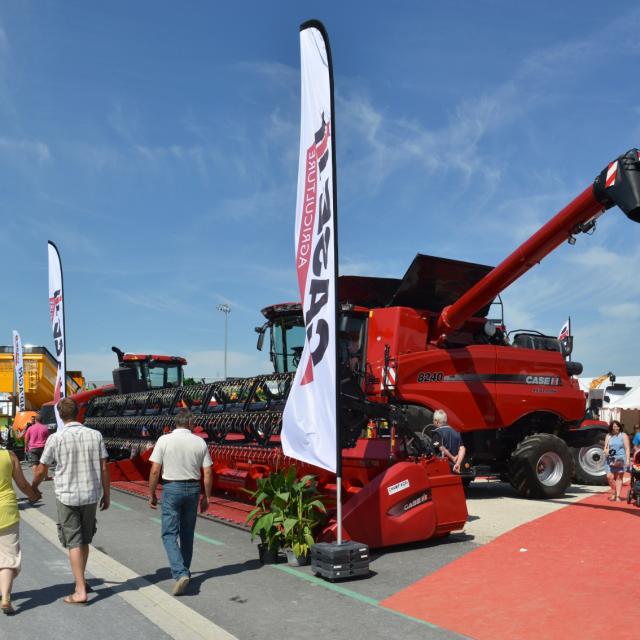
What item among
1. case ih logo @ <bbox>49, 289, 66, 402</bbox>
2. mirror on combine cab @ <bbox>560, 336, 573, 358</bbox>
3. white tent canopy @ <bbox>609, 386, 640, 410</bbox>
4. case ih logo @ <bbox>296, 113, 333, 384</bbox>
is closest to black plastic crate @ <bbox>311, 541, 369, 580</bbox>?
case ih logo @ <bbox>296, 113, 333, 384</bbox>

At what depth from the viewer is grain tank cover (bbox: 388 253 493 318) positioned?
11867mm

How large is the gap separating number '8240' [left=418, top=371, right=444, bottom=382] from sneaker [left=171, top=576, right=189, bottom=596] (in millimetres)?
6414

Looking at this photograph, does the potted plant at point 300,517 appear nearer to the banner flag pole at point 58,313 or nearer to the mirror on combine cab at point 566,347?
the mirror on combine cab at point 566,347

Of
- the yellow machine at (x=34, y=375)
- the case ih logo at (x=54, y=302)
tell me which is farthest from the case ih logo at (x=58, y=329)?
the yellow machine at (x=34, y=375)

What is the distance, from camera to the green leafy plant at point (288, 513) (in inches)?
271

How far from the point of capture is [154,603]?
18.3ft

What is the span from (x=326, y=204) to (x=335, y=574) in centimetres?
345

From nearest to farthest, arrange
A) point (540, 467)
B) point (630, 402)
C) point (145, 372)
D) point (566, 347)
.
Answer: point (540, 467), point (566, 347), point (145, 372), point (630, 402)

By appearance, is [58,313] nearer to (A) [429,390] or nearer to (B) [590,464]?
(A) [429,390]

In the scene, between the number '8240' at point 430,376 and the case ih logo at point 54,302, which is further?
the case ih logo at point 54,302

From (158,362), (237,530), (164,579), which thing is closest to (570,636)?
(164,579)

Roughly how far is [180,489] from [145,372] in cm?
1367

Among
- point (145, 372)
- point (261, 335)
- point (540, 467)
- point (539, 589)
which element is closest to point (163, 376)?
point (145, 372)

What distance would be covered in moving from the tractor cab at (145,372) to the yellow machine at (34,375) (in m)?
6.55
